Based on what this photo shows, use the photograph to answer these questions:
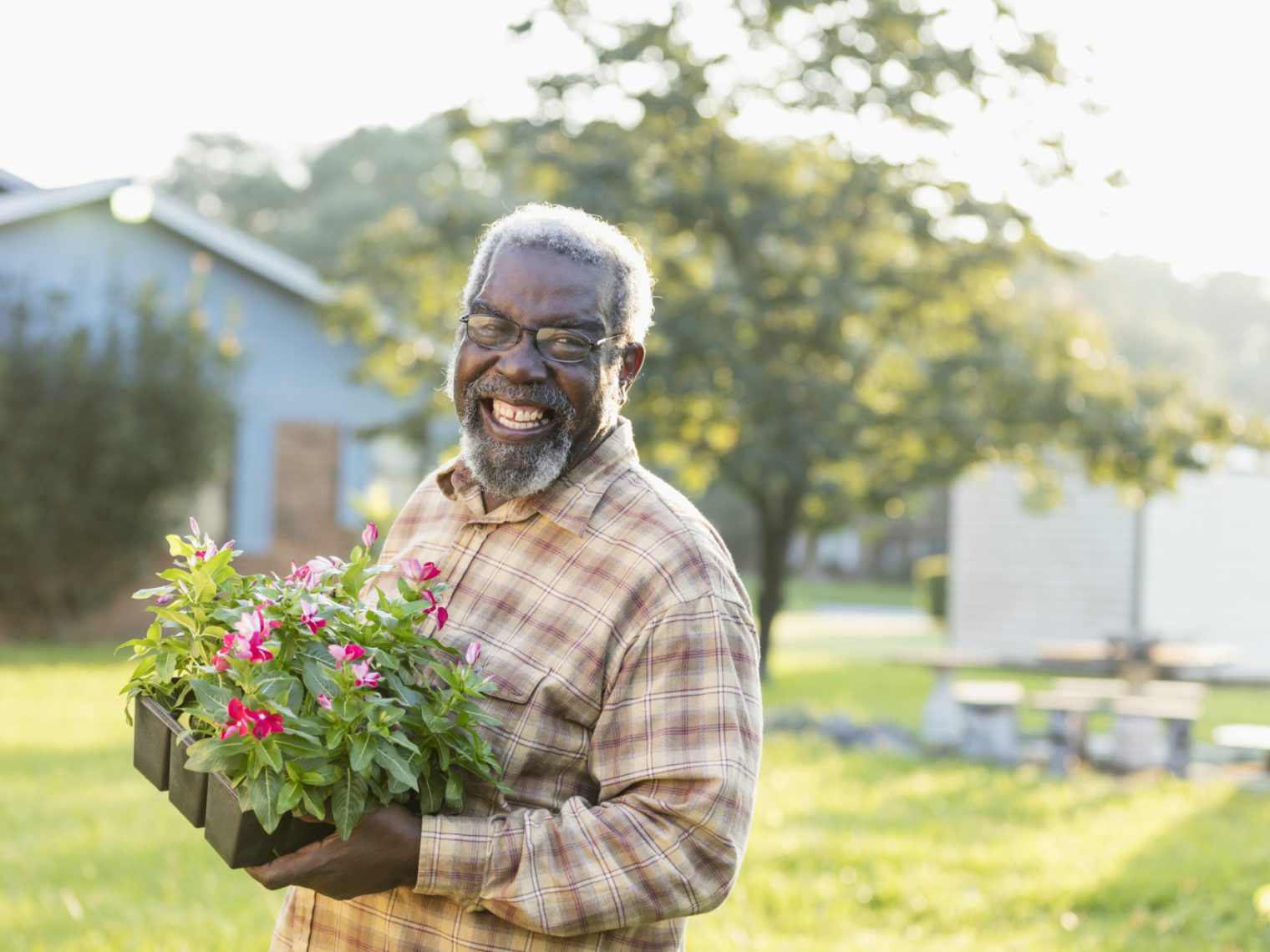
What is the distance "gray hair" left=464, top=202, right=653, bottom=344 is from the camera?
8.50 ft

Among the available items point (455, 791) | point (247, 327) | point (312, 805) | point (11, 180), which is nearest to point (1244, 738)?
point (11, 180)

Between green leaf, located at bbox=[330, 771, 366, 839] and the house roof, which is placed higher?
the house roof

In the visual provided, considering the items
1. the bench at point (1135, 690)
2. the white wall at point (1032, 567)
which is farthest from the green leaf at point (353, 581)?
the white wall at point (1032, 567)

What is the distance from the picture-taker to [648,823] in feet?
7.54

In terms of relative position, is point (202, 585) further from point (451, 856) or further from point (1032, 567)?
point (1032, 567)

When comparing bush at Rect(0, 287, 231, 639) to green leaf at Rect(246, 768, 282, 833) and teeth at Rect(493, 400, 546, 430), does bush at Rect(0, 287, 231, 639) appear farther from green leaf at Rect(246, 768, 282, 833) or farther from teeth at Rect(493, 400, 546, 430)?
green leaf at Rect(246, 768, 282, 833)

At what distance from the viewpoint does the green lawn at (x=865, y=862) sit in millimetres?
6055

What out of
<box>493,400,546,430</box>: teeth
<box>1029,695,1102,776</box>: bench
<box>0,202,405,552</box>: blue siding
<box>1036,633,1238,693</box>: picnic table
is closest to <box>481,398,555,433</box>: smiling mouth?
<box>493,400,546,430</box>: teeth

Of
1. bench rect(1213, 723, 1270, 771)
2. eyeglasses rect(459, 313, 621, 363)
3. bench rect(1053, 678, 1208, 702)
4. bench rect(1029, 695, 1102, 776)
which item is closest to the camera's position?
eyeglasses rect(459, 313, 621, 363)

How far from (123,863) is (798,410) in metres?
8.79

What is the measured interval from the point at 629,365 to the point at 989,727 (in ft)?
34.3

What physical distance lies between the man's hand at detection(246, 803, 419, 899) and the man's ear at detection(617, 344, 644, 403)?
89cm

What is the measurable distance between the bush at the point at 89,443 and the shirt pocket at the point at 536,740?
50.9 feet

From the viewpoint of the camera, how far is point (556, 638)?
8.20 feet
